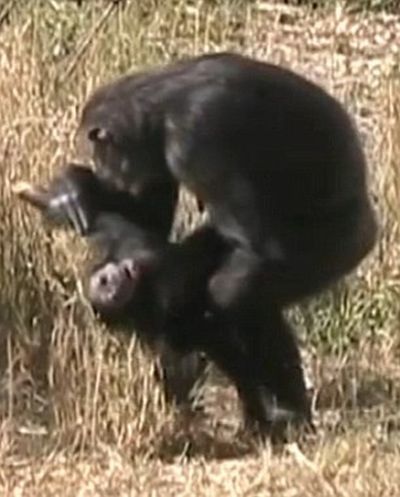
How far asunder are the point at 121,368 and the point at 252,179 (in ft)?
1.85

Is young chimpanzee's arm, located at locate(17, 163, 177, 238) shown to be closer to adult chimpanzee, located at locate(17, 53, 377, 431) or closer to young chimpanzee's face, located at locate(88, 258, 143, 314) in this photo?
adult chimpanzee, located at locate(17, 53, 377, 431)

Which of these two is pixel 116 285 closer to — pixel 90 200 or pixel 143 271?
pixel 143 271

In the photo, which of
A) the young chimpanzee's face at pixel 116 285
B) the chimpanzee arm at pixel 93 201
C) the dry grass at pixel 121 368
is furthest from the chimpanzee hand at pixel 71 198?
the dry grass at pixel 121 368

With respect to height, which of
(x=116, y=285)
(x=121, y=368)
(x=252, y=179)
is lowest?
(x=121, y=368)

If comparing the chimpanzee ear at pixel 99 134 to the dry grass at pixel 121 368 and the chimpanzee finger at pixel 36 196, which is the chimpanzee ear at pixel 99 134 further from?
the dry grass at pixel 121 368

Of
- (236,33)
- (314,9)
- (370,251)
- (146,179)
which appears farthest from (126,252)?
(314,9)

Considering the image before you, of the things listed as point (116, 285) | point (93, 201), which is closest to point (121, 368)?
point (116, 285)

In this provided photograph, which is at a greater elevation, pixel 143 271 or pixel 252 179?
pixel 252 179

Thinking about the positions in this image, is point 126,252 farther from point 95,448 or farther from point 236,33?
point 236,33

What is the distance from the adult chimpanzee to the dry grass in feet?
0.73

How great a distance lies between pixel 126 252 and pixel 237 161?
0.37m

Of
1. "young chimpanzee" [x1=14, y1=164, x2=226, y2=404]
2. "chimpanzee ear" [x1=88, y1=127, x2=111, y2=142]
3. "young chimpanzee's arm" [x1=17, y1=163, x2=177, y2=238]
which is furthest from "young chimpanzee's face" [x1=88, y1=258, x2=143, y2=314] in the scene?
"chimpanzee ear" [x1=88, y1=127, x2=111, y2=142]

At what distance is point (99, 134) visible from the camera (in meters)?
5.70

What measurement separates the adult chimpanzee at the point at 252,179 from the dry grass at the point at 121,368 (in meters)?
0.22
